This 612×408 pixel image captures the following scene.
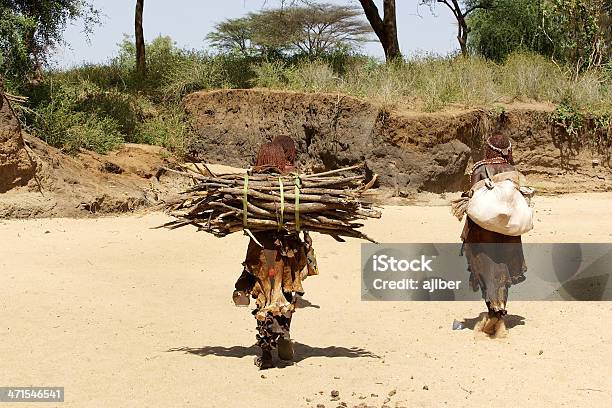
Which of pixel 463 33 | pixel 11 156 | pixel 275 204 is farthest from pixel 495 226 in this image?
pixel 463 33

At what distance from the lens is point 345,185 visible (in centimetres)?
562

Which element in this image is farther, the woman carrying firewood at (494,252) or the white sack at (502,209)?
the woman carrying firewood at (494,252)

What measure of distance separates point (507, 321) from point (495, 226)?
131 centimetres

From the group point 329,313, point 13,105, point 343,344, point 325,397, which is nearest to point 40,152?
point 13,105

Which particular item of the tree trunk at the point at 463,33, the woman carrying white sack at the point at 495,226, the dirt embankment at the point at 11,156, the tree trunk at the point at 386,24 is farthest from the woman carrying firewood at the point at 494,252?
the tree trunk at the point at 463,33

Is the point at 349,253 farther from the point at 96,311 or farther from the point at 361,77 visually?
the point at 361,77

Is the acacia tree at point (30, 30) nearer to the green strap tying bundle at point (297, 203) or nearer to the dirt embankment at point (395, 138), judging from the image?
the dirt embankment at point (395, 138)

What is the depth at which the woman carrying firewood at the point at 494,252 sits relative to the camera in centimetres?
632

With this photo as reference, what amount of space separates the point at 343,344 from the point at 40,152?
721 centimetres

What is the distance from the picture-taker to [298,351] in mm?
6203

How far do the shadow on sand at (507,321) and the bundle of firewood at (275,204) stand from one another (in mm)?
1917

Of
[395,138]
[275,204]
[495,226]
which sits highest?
[395,138]

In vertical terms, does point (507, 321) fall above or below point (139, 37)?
below

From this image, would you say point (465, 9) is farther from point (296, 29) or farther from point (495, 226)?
point (495, 226)
